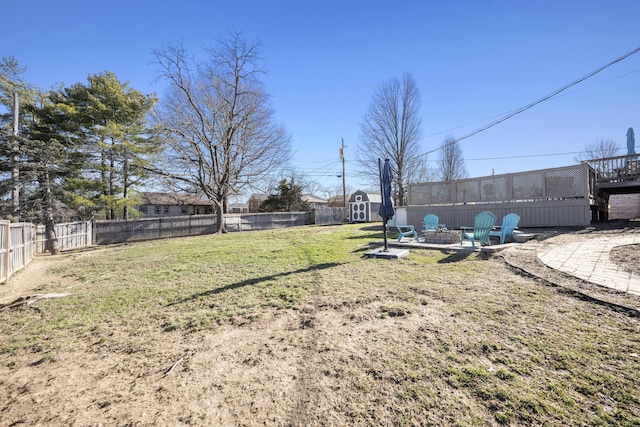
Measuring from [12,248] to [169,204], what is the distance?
1090 inches

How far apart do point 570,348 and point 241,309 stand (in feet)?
11.6

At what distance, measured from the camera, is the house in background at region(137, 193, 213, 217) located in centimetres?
3075

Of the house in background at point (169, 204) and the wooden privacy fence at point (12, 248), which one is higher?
the house in background at point (169, 204)

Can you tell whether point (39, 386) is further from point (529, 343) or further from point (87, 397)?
point (529, 343)

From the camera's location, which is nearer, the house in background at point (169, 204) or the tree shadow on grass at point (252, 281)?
the tree shadow on grass at point (252, 281)

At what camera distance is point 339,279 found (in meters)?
4.79

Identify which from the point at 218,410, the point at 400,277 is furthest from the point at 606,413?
the point at 400,277

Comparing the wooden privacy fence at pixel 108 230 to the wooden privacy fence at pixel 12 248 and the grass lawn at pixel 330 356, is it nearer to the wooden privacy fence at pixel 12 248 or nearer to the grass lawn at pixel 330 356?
the wooden privacy fence at pixel 12 248

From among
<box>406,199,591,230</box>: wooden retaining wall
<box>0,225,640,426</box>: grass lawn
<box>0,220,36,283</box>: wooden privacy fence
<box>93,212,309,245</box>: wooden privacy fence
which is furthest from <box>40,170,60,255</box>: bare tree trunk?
<box>406,199,591,230</box>: wooden retaining wall

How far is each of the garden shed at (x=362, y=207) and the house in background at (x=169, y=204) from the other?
1947cm

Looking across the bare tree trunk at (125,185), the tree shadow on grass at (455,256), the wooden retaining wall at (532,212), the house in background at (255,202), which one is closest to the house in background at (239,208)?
the house in background at (255,202)

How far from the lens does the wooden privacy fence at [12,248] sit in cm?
609

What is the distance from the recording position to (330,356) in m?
2.41

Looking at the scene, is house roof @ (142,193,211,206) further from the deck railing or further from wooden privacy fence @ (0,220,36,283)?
the deck railing
